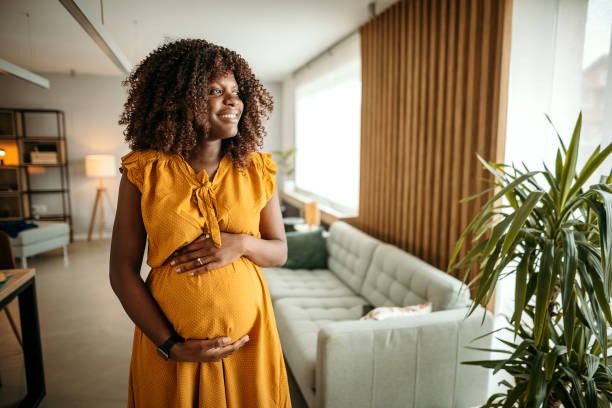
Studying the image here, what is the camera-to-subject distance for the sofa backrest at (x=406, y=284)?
204cm

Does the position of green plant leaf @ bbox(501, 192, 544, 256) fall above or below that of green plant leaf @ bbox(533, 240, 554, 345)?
above

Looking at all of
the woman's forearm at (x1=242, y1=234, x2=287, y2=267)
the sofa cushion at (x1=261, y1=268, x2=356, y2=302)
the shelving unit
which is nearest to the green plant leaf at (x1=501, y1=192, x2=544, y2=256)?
the woman's forearm at (x1=242, y1=234, x2=287, y2=267)

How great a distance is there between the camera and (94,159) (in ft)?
19.3

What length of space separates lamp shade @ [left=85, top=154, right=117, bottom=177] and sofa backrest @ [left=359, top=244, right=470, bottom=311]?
486 cm

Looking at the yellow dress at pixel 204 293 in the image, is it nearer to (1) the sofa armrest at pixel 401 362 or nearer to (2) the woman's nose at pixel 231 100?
(2) the woman's nose at pixel 231 100

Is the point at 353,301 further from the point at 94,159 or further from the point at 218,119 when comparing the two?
the point at 94,159

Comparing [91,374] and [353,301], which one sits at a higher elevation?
[353,301]

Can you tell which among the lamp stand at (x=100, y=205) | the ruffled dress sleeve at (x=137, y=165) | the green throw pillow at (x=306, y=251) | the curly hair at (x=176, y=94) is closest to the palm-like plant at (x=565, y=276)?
the curly hair at (x=176, y=94)

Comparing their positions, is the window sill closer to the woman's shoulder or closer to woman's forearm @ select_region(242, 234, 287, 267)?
woman's forearm @ select_region(242, 234, 287, 267)

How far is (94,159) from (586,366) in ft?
21.0

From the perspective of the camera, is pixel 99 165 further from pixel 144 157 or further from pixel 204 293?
pixel 204 293

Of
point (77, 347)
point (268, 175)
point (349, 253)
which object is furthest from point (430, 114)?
point (77, 347)

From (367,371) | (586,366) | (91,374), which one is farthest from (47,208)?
(586,366)

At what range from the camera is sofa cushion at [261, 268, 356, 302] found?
2848 mm
